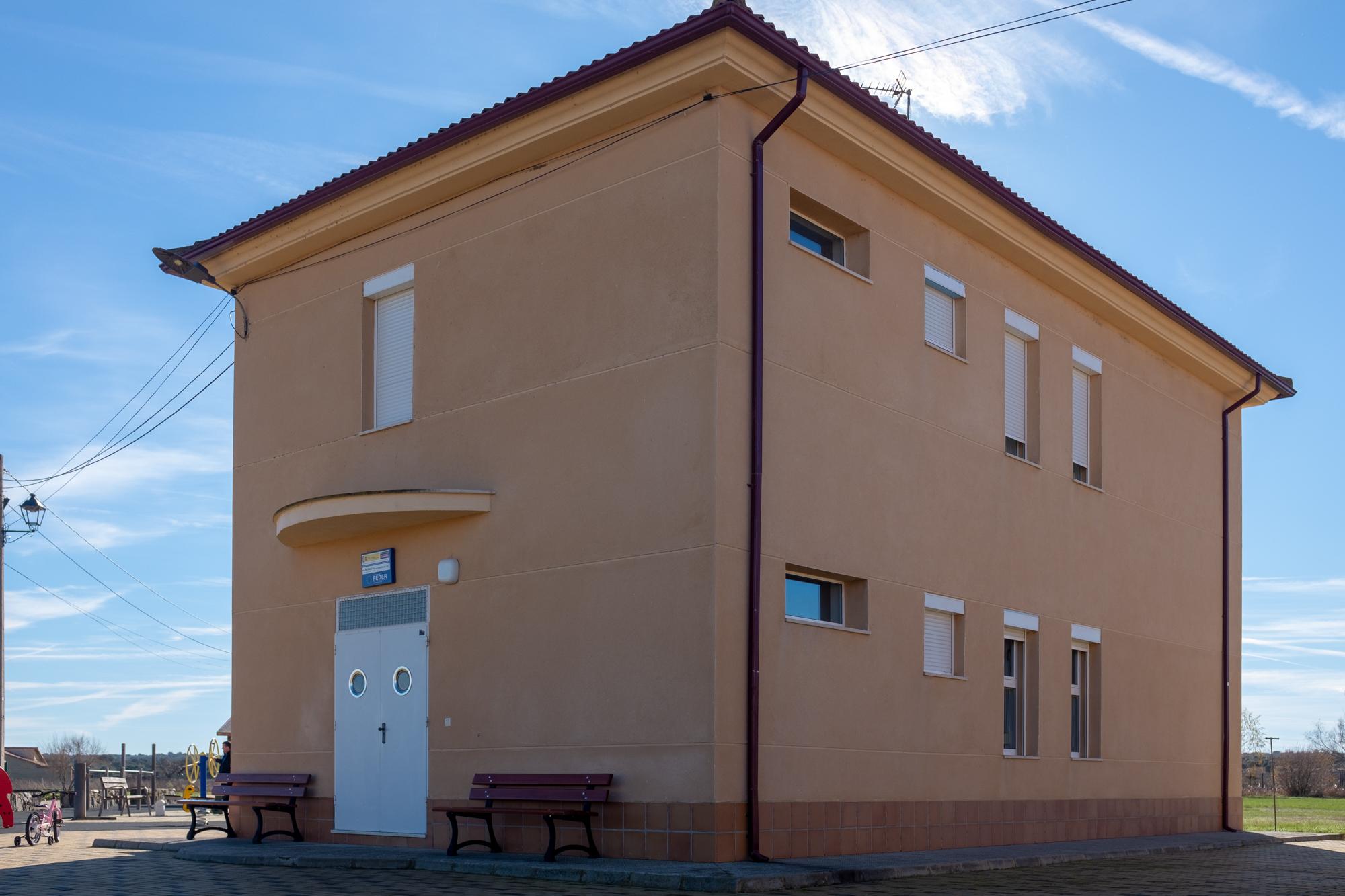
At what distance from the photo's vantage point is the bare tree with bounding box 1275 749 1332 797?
56844mm

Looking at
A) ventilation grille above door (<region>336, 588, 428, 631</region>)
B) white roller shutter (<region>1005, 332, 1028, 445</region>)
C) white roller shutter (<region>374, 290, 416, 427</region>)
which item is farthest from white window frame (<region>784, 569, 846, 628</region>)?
white roller shutter (<region>374, 290, 416, 427</region>)

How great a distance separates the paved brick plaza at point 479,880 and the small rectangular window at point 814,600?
2.69 meters

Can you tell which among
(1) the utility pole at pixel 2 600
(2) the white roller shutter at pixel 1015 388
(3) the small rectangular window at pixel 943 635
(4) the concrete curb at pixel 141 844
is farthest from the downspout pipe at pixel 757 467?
(1) the utility pole at pixel 2 600

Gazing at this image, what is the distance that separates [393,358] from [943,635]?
6856 mm

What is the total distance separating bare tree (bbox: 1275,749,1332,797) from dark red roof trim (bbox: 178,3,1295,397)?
43.5 m

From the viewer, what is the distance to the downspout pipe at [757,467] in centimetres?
1271

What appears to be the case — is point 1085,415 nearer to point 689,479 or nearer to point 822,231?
point 822,231

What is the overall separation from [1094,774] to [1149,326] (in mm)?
6324

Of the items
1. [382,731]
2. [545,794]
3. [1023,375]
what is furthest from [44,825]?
Answer: [1023,375]

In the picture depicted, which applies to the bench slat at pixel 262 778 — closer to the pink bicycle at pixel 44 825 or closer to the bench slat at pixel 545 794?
the pink bicycle at pixel 44 825

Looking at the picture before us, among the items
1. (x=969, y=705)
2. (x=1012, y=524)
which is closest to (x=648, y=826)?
(x=969, y=705)

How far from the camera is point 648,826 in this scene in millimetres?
12742

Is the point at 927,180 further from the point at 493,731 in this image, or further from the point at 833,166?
the point at 493,731

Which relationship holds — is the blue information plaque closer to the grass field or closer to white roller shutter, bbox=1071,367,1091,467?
white roller shutter, bbox=1071,367,1091,467
